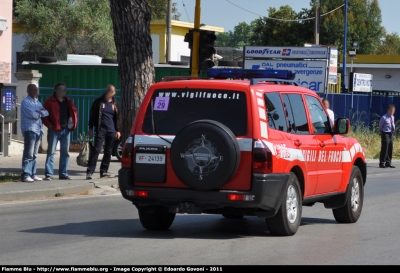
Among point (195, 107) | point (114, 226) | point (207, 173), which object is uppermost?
point (195, 107)

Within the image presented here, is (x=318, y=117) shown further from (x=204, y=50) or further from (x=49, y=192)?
(x=204, y=50)

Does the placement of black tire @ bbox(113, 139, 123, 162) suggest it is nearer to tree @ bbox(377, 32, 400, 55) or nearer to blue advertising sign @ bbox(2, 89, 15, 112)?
blue advertising sign @ bbox(2, 89, 15, 112)

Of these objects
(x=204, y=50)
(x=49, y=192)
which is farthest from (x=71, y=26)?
(x=49, y=192)

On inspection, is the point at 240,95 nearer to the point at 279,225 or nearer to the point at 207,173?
the point at 207,173

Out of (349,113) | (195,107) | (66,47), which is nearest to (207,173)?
(195,107)

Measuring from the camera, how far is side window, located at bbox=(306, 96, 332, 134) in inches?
403

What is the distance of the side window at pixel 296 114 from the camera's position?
955 cm

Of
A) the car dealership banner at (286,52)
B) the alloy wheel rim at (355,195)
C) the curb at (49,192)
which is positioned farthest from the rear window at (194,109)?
the car dealership banner at (286,52)

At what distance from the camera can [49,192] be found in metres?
13.7

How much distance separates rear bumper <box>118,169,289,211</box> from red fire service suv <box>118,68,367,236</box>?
1cm

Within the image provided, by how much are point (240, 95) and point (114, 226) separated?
255 centimetres

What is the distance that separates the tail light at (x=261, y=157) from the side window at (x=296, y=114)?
83 cm

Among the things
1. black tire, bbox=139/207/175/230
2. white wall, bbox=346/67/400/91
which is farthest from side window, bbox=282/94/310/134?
white wall, bbox=346/67/400/91

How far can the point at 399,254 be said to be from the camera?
27.3ft
